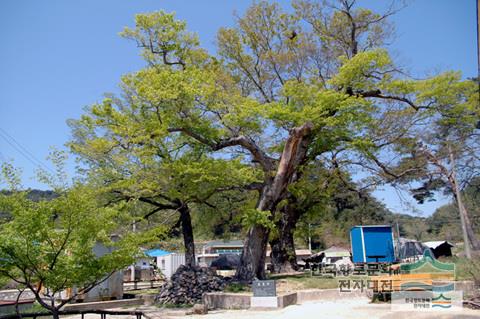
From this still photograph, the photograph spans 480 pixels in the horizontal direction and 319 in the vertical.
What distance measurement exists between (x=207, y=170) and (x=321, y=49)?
10.9 metres

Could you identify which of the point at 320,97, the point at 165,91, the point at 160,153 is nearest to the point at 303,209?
the point at 320,97

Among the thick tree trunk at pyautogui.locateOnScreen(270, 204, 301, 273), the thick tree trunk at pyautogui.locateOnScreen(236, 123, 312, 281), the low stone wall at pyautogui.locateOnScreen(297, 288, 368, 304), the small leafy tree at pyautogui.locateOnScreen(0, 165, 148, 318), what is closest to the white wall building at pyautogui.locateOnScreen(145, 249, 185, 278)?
the thick tree trunk at pyautogui.locateOnScreen(270, 204, 301, 273)

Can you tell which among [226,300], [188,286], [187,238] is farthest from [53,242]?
[187,238]

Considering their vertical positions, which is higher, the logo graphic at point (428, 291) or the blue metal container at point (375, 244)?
the blue metal container at point (375, 244)

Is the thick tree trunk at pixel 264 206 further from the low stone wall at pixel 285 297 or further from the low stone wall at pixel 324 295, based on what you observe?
the low stone wall at pixel 324 295

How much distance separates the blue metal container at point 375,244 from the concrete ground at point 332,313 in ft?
23.0

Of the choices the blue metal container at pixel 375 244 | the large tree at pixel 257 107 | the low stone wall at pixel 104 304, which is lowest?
the low stone wall at pixel 104 304

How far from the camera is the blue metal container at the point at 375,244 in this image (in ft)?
67.3

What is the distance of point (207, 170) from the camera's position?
1684 cm

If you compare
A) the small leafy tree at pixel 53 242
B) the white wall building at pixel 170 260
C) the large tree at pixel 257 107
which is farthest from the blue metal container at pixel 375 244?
the small leafy tree at pixel 53 242

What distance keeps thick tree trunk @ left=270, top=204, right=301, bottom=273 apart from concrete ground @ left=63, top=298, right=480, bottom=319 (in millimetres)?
9629

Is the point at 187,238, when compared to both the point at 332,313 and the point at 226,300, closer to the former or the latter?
the point at 226,300

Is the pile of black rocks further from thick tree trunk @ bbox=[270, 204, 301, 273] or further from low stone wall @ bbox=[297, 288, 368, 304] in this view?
thick tree trunk @ bbox=[270, 204, 301, 273]

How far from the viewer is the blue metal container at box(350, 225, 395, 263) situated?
20.5 m
